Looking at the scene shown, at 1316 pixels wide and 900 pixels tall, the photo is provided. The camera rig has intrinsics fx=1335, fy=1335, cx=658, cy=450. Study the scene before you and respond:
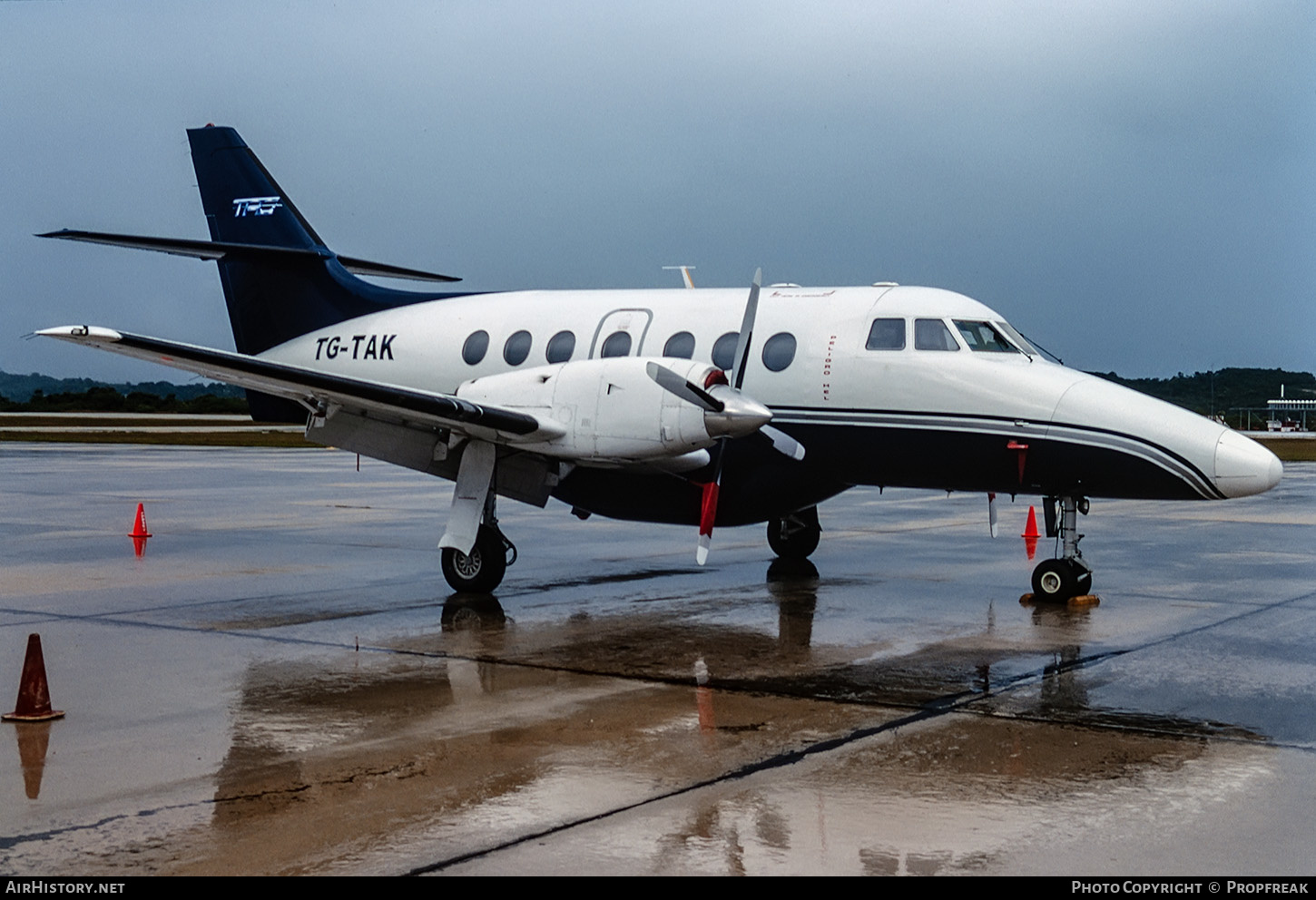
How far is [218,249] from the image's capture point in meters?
15.9

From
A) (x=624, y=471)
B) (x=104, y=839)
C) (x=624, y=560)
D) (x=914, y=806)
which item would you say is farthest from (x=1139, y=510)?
(x=104, y=839)

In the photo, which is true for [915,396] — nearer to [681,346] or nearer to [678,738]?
[681,346]

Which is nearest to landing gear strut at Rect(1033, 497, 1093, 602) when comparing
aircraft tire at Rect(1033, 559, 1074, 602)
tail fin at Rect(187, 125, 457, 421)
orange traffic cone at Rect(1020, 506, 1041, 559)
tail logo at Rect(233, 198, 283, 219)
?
aircraft tire at Rect(1033, 559, 1074, 602)

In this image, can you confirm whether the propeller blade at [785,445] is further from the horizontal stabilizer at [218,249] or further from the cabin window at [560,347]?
the horizontal stabilizer at [218,249]

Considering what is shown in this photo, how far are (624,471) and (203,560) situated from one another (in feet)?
A: 18.8

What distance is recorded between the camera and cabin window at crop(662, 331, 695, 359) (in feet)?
46.2

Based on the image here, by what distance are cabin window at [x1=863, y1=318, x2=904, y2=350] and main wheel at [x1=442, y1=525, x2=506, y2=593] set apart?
14.0 ft

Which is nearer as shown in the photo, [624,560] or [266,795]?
[266,795]

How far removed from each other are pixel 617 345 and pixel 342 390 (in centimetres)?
355

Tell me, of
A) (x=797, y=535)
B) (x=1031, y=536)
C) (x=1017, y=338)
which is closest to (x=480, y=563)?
(x=797, y=535)

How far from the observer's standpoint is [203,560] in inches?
637

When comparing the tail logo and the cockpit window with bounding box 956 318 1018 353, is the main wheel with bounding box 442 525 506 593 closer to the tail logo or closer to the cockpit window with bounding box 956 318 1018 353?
the cockpit window with bounding box 956 318 1018 353

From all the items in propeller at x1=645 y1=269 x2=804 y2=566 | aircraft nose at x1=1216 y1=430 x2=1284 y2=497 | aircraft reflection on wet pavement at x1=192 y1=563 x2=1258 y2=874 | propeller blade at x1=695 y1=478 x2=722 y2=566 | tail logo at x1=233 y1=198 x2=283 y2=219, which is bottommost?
aircraft reflection on wet pavement at x1=192 y1=563 x2=1258 y2=874
